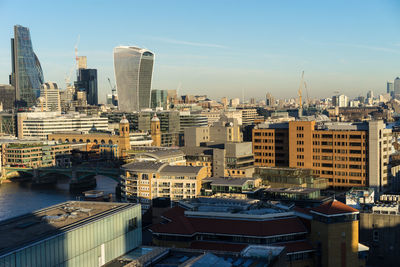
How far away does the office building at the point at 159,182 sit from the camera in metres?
43.3

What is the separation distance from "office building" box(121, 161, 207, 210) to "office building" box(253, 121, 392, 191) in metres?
11.5

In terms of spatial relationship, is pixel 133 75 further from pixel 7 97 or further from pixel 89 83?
pixel 89 83

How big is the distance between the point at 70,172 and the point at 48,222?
4967 centimetres

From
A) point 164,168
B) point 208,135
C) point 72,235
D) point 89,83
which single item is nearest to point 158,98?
point 89,83


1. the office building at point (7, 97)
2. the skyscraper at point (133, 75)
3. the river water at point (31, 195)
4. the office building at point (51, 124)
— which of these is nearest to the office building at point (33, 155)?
the river water at point (31, 195)

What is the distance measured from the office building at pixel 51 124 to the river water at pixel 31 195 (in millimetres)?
29498

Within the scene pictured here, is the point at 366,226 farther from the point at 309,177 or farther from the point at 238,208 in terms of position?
the point at 309,177

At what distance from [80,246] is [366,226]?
1820 cm

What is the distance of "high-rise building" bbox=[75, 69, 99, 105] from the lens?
19350cm

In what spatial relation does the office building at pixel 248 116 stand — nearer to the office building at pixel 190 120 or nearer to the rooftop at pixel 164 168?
the office building at pixel 190 120

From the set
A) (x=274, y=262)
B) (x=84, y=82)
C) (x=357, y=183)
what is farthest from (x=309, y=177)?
(x=84, y=82)

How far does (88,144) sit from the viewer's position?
8369 cm

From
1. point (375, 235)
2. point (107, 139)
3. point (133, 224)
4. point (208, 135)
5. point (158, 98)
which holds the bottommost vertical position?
point (375, 235)

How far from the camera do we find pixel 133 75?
395ft
